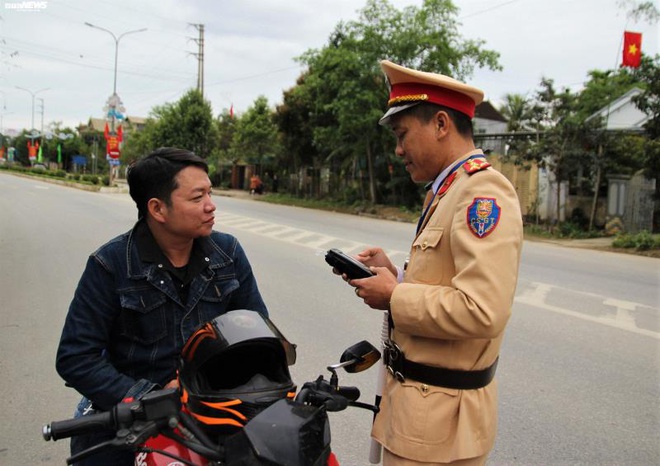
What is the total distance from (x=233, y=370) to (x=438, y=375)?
0.62m

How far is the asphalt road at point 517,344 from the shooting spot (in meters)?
3.52

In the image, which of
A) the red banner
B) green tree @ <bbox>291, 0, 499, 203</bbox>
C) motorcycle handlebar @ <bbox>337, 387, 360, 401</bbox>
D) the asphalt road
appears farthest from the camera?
green tree @ <bbox>291, 0, 499, 203</bbox>

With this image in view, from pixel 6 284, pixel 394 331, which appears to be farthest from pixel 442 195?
pixel 6 284

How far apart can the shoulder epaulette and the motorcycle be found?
75 cm

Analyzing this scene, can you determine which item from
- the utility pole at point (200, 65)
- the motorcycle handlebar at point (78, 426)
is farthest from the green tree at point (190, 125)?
the motorcycle handlebar at point (78, 426)

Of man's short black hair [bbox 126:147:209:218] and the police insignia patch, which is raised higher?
man's short black hair [bbox 126:147:209:218]

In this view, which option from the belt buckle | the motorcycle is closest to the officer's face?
the belt buckle

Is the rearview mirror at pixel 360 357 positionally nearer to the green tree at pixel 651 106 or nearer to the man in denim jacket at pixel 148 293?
the man in denim jacket at pixel 148 293

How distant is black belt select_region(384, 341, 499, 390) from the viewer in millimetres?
1698

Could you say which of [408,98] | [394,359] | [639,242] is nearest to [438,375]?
[394,359]

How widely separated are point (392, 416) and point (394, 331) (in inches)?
10.5

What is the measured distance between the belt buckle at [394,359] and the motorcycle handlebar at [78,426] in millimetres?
856

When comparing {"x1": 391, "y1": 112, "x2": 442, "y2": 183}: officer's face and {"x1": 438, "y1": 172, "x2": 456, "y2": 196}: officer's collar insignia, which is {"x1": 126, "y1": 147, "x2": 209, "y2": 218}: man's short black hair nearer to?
{"x1": 391, "y1": 112, "x2": 442, "y2": 183}: officer's face

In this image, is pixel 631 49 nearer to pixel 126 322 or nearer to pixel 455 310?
pixel 455 310
